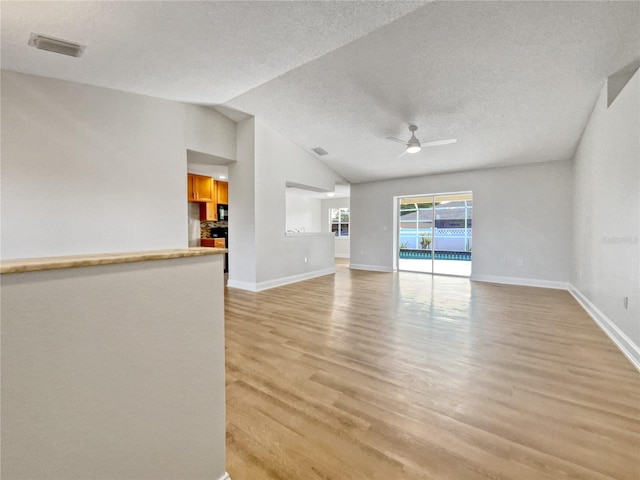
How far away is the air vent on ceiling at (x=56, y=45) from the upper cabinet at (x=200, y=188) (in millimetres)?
3905

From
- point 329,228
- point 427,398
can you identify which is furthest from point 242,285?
point 329,228

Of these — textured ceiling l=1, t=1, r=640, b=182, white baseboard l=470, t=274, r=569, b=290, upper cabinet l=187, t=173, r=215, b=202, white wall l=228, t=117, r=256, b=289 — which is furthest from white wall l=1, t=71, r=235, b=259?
white baseboard l=470, t=274, r=569, b=290

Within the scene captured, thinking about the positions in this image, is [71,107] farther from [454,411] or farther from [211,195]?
[454,411]

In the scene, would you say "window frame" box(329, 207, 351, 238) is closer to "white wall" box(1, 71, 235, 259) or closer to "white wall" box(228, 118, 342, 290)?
"white wall" box(228, 118, 342, 290)

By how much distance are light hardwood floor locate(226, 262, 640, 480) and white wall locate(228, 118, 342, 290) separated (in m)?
1.58

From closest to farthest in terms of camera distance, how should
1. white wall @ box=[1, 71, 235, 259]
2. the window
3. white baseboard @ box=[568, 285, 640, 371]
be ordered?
white baseboard @ box=[568, 285, 640, 371]
white wall @ box=[1, 71, 235, 259]
the window

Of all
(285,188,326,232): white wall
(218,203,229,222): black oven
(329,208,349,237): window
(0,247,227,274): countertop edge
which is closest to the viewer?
(0,247,227,274): countertop edge

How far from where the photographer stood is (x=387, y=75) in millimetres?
3281

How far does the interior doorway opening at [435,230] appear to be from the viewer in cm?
680

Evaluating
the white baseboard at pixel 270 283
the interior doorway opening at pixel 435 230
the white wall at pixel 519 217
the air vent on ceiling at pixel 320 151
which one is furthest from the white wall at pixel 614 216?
the white baseboard at pixel 270 283

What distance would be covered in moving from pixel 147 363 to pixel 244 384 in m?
1.17

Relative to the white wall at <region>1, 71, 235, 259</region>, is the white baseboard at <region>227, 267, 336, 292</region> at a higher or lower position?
lower

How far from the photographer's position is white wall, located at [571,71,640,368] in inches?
93.0

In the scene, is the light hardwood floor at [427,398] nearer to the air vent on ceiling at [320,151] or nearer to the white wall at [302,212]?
the air vent on ceiling at [320,151]
